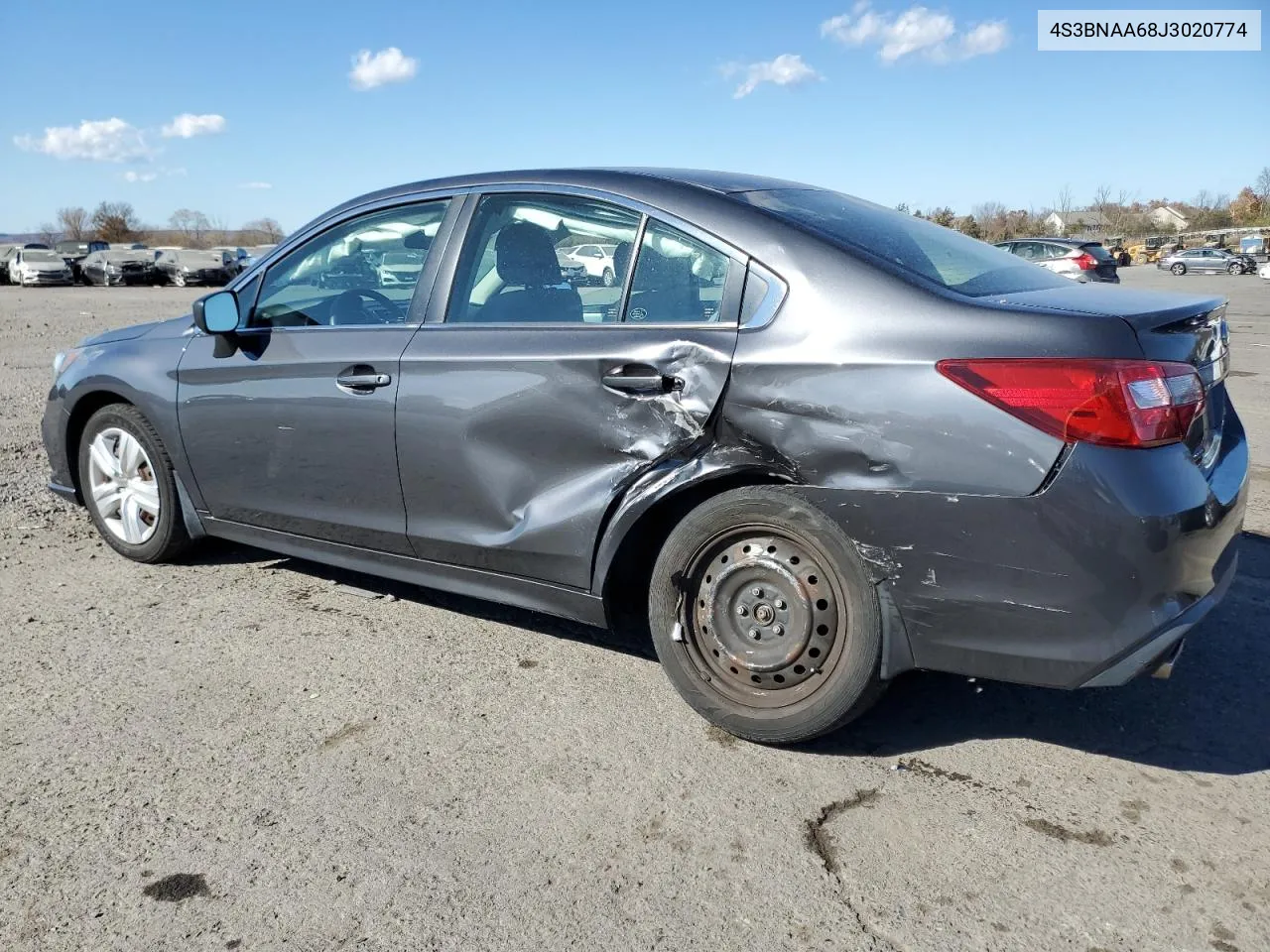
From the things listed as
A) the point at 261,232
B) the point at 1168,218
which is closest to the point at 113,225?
the point at 261,232

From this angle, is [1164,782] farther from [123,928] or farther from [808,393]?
[123,928]

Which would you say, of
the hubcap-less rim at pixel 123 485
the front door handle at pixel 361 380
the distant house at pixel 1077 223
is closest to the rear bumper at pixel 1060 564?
the front door handle at pixel 361 380

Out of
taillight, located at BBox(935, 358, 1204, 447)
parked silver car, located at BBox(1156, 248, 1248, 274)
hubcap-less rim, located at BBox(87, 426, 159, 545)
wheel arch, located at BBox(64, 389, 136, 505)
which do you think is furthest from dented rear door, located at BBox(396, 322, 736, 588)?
parked silver car, located at BBox(1156, 248, 1248, 274)

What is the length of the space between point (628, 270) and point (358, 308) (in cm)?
120

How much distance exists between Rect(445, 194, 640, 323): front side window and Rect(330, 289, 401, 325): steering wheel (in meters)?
0.30

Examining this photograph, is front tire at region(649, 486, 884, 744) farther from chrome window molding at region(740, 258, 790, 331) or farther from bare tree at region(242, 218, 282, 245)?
bare tree at region(242, 218, 282, 245)

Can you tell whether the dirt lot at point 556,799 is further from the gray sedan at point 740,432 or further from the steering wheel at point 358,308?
the steering wheel at point 358,308

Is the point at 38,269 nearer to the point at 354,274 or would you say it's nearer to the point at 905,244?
the point at 354,274

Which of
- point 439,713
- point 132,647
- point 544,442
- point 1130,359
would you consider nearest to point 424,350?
point 544,442

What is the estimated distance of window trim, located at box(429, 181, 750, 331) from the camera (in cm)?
311

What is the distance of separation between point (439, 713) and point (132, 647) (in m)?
1.34

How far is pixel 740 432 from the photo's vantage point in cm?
302

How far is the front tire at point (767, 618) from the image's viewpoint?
A: 9.58 feet

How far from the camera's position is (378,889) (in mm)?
2467
